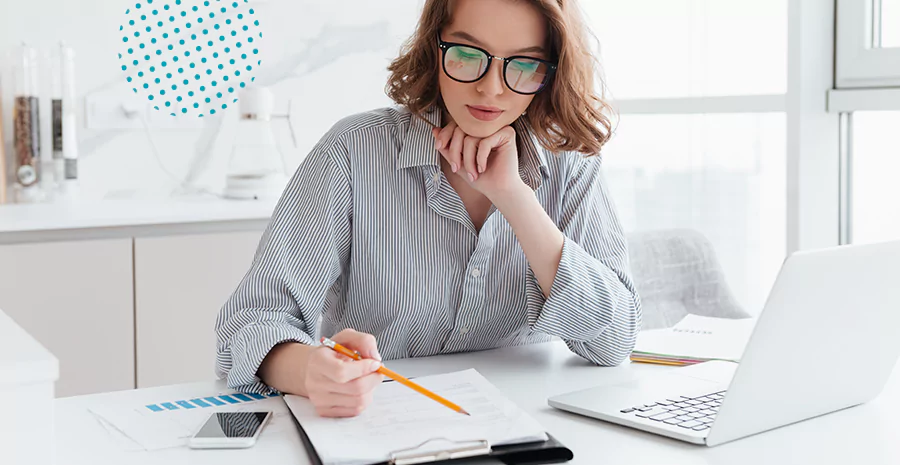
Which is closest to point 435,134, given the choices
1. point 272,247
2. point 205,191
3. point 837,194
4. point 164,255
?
point 272,247

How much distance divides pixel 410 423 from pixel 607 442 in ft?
0.74

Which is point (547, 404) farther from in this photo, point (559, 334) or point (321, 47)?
point (321, 47)

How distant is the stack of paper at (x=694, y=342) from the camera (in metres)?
1.41

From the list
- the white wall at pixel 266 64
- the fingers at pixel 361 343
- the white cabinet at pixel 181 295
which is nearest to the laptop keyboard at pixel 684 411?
the fingers at pixel 361 343

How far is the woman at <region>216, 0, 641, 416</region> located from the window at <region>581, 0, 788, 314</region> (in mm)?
1029

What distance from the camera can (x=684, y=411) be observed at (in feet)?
3.64

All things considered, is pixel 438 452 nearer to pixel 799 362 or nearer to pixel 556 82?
→ pixel 799 362

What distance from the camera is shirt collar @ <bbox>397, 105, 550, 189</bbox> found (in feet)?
4.87

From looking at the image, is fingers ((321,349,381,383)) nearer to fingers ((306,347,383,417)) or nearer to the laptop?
fingers ((306,347,383,417))

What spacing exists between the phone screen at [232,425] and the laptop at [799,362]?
371 millimetres

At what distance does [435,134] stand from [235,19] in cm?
186

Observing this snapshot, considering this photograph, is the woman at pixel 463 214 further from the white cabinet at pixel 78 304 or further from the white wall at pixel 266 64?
the white wall at pixel 266 64

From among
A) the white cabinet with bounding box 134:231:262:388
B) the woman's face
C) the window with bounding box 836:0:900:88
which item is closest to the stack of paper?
the woman's face

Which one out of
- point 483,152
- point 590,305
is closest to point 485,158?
point 483,152
